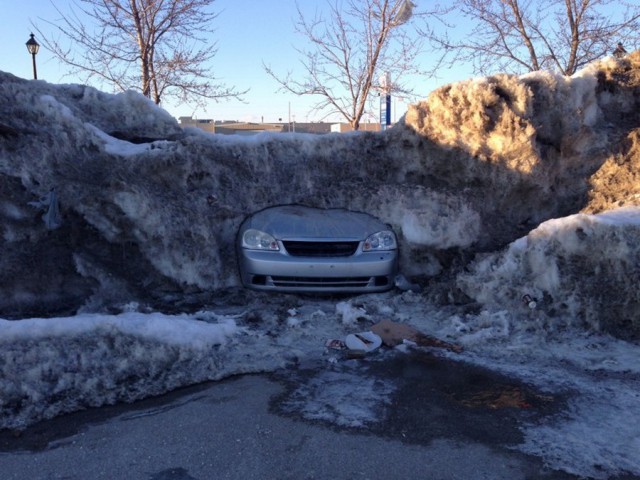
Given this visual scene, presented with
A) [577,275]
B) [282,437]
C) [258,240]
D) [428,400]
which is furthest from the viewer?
[258,240]

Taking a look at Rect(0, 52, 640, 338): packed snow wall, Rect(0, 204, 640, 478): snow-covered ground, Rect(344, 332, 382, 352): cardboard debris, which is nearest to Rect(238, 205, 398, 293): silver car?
Rect(0, 204, 640, 478): snow-covered ground

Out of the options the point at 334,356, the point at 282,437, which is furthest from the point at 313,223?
the point at 282,437

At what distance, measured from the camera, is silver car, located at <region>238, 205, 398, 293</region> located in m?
5.86

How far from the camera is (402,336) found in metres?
5.11

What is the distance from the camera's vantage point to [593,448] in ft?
10.5

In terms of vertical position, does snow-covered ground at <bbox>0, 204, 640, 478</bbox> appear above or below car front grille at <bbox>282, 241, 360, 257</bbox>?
below

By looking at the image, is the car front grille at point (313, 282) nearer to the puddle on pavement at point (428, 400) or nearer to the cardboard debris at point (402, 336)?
the cardboard debris at point (402, 336)

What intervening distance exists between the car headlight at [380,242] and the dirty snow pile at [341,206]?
0.55m

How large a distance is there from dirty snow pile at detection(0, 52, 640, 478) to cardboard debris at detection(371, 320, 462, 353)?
23cm

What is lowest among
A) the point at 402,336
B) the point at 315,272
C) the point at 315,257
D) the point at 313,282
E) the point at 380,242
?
the point at 402,336

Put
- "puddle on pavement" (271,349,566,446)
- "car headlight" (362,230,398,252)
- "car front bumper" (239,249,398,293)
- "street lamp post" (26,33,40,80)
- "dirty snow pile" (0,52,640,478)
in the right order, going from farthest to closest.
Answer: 1. "street lamp post" (26,33,40,80)
2. "car headlight" (362,230,398,252)
3. "car front bumper" (239,249,398,293)
4. "dirty snow pile" (0,52,640,478)
5. "puddle on pavement" (271,349,566,446)

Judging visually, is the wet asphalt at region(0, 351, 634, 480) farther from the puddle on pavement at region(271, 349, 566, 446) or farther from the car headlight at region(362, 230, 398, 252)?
the car headlight at region(362, 230, 398, 252)

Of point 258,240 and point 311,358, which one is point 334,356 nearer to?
point 311,358

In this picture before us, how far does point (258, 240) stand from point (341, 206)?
1591mm
